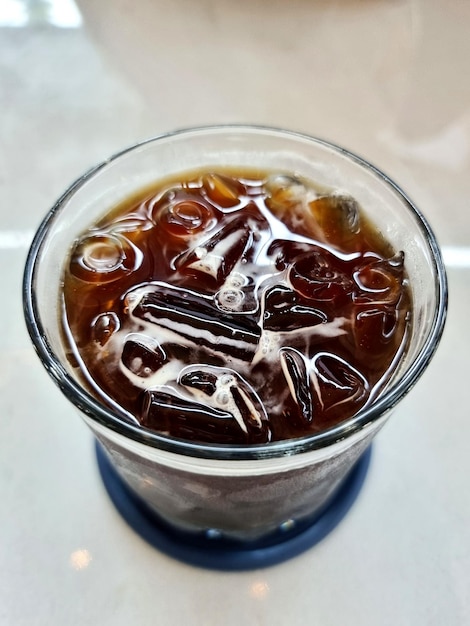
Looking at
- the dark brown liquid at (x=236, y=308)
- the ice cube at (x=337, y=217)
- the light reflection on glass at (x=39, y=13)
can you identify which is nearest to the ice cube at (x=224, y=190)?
the dark brown liquid at (x=236, y=308)

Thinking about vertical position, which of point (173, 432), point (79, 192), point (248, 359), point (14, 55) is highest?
point (14, 55)

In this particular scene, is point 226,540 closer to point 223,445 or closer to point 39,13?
point 223,445

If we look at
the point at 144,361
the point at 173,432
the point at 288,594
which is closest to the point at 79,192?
the point at 144,361

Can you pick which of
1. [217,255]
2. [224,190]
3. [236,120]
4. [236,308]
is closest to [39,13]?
[236,120]

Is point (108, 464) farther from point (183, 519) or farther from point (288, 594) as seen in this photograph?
point (288, 594)

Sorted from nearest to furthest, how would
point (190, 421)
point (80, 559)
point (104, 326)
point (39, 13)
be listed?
point (190, 421) < point (104, 326) < point (80, 559) < point (39, 13)

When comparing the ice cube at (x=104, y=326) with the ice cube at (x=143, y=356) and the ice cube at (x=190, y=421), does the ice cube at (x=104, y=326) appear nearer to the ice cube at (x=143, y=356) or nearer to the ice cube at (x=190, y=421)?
the ice cube at (x=143, y=356)
